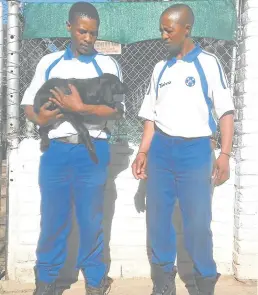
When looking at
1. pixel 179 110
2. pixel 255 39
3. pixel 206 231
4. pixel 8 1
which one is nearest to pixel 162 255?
pixel 206 231

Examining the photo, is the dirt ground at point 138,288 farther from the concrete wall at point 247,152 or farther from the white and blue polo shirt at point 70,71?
the white and blue polo shirt at point 70,71

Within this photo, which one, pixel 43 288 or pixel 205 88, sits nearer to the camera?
pixel 205 88

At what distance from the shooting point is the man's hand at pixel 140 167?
349 cm

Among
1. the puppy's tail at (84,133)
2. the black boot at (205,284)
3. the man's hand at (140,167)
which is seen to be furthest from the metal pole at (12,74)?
the black boot at (205,284)

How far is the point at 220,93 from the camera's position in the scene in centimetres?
331

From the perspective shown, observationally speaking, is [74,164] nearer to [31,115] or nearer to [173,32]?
[31,115]

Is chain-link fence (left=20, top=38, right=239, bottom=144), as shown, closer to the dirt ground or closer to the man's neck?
the man's neck

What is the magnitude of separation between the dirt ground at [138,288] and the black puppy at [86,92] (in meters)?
1.30

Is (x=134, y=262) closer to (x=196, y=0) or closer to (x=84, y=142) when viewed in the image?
(x=84, y=142)

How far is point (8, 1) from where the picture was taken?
398cm

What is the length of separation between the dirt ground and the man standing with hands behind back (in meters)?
0.60

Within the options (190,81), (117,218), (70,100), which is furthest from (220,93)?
(117,218)

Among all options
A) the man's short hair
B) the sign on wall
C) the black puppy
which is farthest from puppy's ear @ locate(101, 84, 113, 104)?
the sign on wall

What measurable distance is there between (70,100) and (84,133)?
0.25 m
